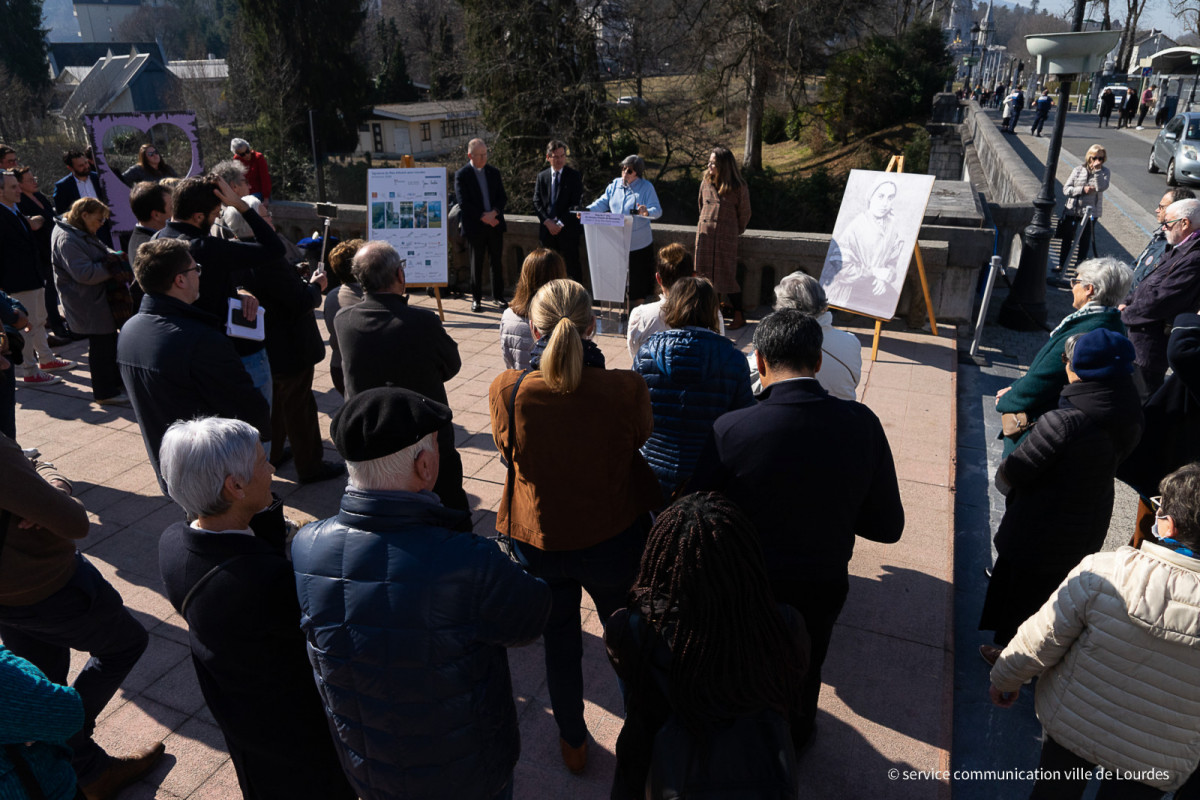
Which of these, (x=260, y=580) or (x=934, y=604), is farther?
(x=934, y=604)

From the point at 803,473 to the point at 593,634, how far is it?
1776mm

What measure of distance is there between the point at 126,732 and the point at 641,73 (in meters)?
17.3

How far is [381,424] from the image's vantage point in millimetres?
1840

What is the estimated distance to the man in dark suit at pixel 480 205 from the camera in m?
8.17

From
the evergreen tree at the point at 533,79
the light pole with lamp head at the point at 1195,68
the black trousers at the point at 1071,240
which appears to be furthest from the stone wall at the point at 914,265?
the light pole with lamp head at the point at 1195,68

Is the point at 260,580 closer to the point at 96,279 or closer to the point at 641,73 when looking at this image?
the point at 96,279

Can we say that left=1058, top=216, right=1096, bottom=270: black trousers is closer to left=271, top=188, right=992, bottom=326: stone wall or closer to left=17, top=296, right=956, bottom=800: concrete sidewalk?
left=271, top=188, right=992, bottom=326: stone wall

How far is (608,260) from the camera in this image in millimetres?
7941

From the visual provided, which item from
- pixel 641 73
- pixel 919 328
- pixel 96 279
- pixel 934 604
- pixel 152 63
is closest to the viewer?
pixel 934 604

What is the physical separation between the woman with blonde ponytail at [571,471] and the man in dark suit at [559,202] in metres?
5.52

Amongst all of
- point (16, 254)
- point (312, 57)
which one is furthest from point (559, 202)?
point (312, 57)

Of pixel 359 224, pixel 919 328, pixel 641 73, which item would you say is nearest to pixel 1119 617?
pixel 919 328

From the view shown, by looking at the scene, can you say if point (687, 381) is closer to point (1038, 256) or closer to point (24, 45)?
point (1038, 256)

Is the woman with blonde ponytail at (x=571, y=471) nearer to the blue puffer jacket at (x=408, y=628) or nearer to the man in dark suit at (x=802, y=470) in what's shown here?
the man in dark suit at (x=802, y=470)
